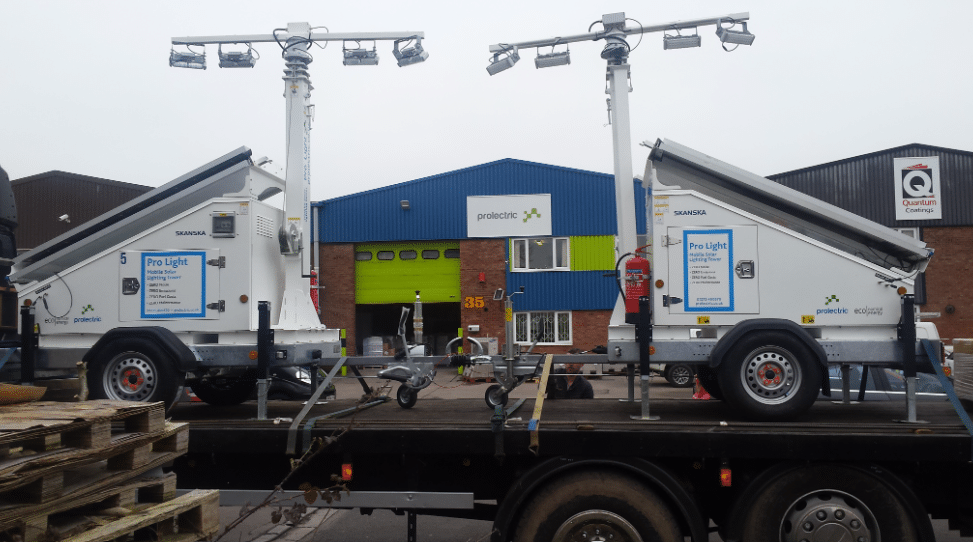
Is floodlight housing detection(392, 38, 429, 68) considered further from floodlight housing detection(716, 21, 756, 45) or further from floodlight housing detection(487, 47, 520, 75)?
floodlight housing detection(716, 21, 756, 45)

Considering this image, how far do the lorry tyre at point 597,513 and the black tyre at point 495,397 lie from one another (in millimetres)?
1054

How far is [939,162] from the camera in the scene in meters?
26.7

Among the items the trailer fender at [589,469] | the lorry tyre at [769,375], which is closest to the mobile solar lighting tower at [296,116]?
the trailer fender at [589,469]

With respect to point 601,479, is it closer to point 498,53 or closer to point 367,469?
point 367,469

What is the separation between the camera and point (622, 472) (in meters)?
4.82

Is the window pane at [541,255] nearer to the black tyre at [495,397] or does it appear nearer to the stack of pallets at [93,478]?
the black tyre at [495,397]

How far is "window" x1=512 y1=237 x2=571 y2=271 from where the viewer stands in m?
28.1

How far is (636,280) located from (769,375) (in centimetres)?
135

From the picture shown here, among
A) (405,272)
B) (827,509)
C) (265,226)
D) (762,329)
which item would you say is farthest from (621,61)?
(405,272)

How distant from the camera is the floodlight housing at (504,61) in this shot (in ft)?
27.4

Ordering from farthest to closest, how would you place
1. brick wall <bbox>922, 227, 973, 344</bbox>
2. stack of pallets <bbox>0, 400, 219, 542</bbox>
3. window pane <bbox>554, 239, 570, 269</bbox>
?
window pane <bbox>554, 239, 570, 269</bbox>, brick wall <bbox>922, 227, 973, 344</bbox>, stack of pallets <bbox>0, 400, 219, 542</bbox>

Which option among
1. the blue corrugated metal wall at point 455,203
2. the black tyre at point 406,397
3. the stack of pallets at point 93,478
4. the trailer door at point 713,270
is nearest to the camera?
the stack of pallets at point 93,478

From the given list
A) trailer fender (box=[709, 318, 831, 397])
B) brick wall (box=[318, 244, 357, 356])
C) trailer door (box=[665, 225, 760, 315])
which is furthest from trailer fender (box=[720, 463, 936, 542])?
brick wall (box=[318, 244, 357, 356])

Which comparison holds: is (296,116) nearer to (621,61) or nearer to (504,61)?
(504,61)
